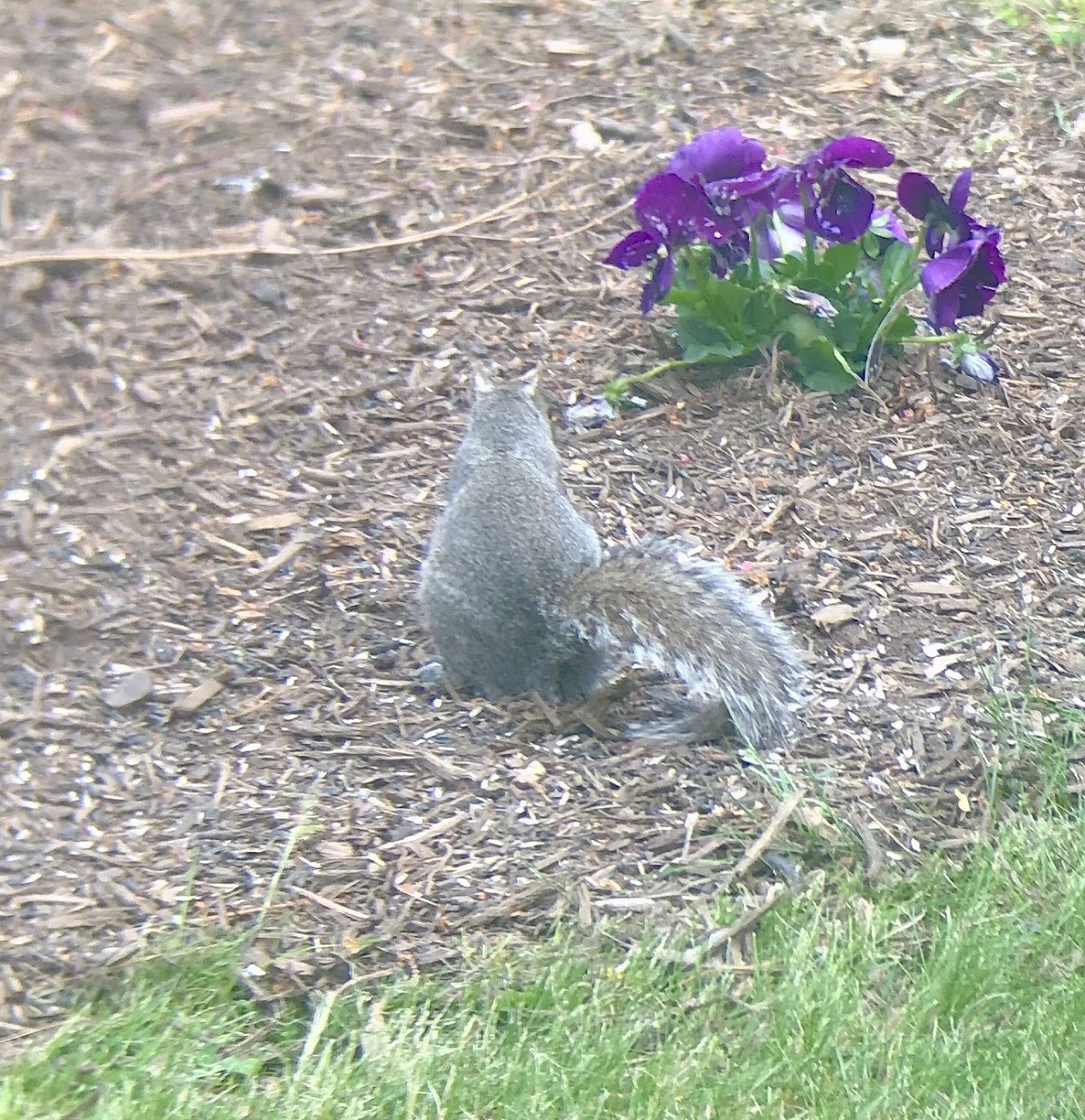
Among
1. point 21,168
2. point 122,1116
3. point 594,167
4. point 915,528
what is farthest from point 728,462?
point 21,168

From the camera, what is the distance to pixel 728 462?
14.0 ft

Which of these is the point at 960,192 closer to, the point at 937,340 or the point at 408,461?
the point at 937,340

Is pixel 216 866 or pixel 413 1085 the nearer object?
pixel 413 1085

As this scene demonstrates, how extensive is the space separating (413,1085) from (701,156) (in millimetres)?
2631

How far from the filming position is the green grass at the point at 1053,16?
6031mm

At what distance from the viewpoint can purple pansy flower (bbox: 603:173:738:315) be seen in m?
4.18

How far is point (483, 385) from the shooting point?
14.0ft

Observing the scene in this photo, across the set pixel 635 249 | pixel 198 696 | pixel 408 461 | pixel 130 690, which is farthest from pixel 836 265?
pixel 130 690

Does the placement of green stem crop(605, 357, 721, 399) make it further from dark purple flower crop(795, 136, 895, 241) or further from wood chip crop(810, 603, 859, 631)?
wood chip crop(810, 603, 859, 631)

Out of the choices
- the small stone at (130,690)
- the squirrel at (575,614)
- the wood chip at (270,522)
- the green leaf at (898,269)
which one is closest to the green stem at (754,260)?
the green leaf at (898,269)

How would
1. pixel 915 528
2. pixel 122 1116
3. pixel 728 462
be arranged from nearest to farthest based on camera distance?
pixel 122 1116
pixel 915 528
pixel 728 462

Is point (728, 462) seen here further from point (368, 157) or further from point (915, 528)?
point (368, 157)

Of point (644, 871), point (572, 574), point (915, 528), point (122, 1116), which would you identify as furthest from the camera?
point (915, 528)

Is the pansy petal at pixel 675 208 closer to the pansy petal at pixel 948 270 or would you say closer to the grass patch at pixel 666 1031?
the pansy petal at pixel 948 270
